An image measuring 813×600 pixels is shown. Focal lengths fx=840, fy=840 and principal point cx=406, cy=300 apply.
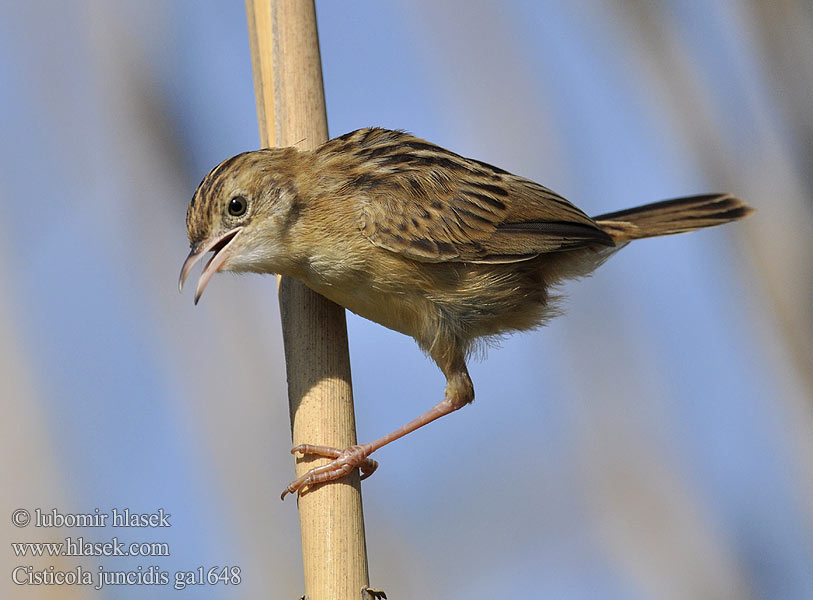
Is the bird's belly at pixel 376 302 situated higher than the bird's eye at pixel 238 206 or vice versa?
the bird's eye at pixel 238 206

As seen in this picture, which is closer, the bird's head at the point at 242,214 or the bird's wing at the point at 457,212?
the bird's head at the point at 242,214

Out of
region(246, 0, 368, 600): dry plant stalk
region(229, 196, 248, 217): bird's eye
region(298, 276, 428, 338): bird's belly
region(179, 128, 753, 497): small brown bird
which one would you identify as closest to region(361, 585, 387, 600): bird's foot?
region(246, 0, 368, 600): dry plant stalk

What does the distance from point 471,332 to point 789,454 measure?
176 cm

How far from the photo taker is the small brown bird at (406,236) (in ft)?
10.3

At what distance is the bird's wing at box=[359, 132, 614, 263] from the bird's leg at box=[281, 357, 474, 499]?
531mm

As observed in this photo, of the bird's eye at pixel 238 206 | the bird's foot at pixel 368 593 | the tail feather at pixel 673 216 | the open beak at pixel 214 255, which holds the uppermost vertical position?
the tail feather at pixel 673 216

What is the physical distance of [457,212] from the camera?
136 inches

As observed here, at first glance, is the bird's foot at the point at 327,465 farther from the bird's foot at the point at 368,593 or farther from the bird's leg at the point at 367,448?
the bird's foot at the point at 368,593

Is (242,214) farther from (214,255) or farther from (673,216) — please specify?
(673,216)

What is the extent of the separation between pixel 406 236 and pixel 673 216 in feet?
5.04

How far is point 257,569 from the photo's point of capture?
3691 mm

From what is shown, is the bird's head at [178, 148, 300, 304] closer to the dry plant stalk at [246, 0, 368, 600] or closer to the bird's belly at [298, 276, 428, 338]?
the dry plant stalk at [246, 0, 368, 600]

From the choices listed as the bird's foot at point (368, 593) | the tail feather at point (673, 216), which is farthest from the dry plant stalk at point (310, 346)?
the tail feather at point (673, 216)

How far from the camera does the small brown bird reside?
313 centimetres
